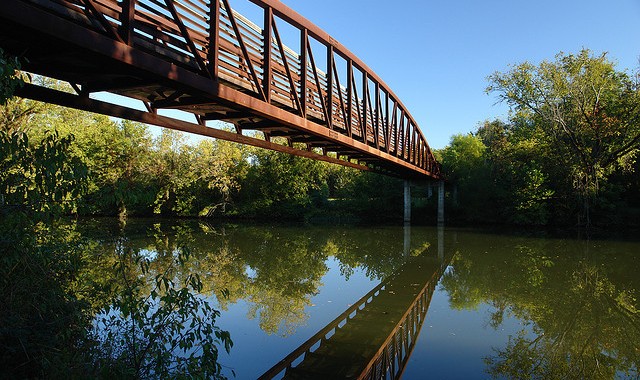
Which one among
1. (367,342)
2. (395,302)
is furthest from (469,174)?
(367,342)

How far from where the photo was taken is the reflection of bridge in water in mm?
5457

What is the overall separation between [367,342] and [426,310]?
2.65 metres

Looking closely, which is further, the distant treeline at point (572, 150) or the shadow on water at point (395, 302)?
the distant treeline at point (572, 150)

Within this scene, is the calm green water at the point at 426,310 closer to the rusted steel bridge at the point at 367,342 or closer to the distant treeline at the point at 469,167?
the rusted steel bridge at the point at 367,342

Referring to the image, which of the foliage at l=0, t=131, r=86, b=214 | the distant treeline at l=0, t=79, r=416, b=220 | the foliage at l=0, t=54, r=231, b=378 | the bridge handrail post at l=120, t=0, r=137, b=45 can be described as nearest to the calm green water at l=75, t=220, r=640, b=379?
the foliage at l=0, t=54, r=231, b=378

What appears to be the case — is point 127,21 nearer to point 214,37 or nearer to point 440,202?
point 214,37

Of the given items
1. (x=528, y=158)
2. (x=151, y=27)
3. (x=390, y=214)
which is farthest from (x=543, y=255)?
(x=390, y=214)

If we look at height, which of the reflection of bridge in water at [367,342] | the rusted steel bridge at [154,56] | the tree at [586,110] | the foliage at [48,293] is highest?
the tree at [586,110]

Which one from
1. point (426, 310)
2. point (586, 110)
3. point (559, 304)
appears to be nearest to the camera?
point (426, 310)

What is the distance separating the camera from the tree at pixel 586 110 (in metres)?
27.5

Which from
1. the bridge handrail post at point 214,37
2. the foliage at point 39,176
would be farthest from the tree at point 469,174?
the foliage at point 39,176

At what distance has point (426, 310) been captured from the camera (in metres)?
8.77

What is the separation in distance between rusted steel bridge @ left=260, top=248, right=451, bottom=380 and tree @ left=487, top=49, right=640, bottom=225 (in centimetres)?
2430

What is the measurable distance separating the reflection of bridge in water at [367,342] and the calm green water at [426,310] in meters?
0.03
